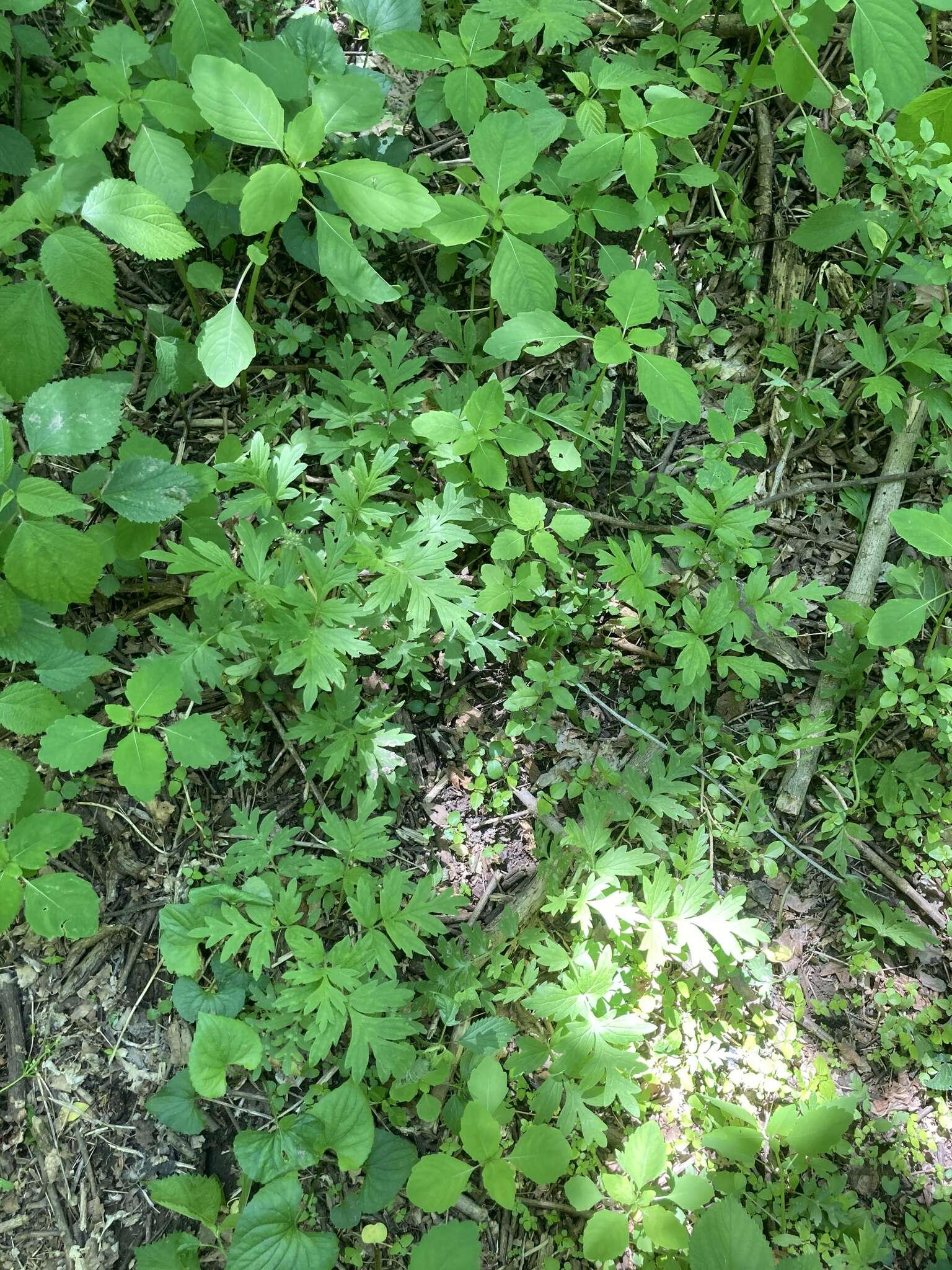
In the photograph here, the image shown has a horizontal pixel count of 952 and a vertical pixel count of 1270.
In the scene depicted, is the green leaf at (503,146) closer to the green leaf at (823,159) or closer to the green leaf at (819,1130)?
the green leaf at (823,159)

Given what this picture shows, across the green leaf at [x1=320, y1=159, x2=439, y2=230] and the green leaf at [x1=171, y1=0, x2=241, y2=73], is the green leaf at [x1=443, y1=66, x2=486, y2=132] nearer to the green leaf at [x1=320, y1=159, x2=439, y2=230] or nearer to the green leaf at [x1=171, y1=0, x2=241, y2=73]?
the green leaf at [x1=320, y1=159, x2=439, y2=230]

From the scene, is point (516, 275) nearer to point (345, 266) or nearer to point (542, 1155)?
point (345, 266)

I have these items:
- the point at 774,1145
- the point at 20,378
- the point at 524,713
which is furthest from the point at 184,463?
the point at 774,1145

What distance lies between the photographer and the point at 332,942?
227cm

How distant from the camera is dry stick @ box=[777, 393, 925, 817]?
2637 millimetres

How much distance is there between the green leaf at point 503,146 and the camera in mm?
2334

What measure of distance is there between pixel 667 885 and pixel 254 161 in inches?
97.9

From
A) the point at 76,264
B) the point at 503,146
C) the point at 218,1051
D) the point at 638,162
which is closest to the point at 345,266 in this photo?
the point at 503,146

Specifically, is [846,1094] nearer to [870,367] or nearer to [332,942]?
[332,942]

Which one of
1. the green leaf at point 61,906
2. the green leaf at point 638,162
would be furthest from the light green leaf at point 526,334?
the green leaf at point 61,906

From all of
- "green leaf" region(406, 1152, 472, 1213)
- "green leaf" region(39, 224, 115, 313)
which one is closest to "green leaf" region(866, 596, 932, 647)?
"green leaf" region(406, 1152, 472, 1213)

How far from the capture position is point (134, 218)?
7.10ft

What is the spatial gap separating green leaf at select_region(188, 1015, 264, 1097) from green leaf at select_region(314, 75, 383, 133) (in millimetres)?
2258

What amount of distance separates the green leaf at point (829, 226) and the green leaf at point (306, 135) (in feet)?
5.24
